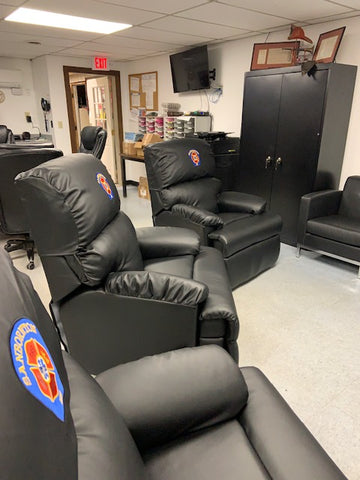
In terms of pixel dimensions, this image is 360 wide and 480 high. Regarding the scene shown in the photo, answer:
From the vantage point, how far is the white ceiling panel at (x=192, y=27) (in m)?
3.36

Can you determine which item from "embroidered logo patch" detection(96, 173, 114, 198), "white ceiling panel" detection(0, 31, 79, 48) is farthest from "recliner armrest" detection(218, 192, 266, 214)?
"white ceiling panel" detection(0, 31, 79, 48)

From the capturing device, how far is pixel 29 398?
52 centimetres

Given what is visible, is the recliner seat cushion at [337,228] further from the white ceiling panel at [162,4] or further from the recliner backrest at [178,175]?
the white ceiling panel at [162,4]

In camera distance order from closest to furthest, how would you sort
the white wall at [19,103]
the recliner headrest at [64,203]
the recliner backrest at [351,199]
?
the recliner headrest at [64,203], the recliner backrest at [351,199], the white wall at [19,103]

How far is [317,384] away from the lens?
1809 mm

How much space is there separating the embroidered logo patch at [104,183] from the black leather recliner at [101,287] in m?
0.01

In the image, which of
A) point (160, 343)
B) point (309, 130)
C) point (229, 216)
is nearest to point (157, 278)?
point (160, 343)

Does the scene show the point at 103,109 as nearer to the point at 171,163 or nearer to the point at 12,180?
the point at 12,180

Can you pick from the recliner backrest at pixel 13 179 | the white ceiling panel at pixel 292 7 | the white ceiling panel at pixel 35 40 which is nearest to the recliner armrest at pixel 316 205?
the white ceiling panel at pixel 292 7

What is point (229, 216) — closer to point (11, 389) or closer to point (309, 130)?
point (309, 130)

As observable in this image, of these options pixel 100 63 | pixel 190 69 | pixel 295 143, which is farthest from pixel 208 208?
pixel 100 63

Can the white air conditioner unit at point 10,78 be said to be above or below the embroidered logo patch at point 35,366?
above

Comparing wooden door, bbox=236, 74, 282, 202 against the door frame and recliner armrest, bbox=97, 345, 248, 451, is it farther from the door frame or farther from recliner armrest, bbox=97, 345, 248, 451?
the door frame

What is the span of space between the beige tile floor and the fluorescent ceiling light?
92.2 inches
